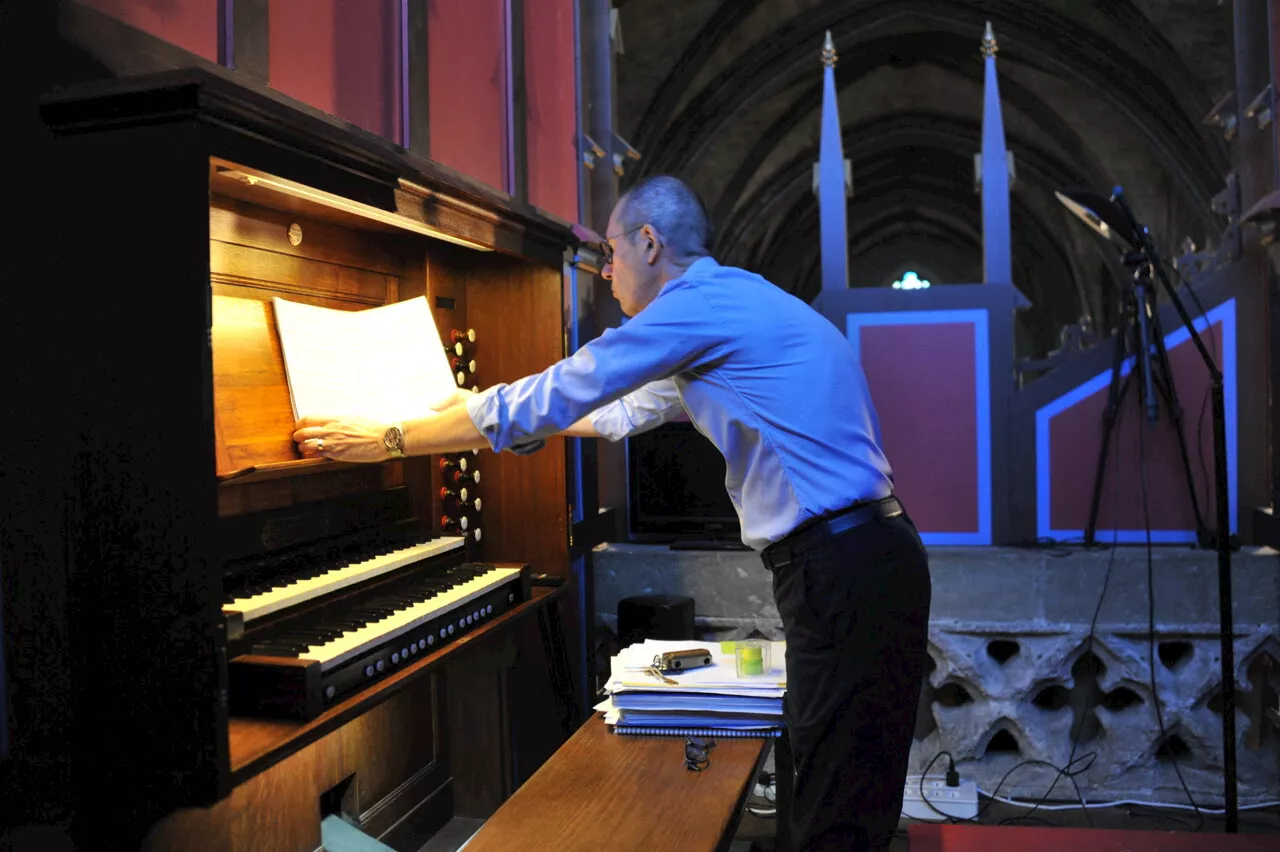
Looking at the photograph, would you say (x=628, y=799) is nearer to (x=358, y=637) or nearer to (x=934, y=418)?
(x=358, y=637)

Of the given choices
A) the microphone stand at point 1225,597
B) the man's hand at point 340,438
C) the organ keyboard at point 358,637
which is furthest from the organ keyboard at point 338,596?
the microphone stand at point 1225,597

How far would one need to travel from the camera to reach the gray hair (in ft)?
7.29

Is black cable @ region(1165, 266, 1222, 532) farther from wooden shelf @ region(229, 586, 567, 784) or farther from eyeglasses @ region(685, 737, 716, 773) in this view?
wooden shelf @ region(229, 586, 567, 784)

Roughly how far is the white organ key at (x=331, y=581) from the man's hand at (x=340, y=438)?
0.90 ft

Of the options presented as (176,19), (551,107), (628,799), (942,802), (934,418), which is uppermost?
(551,107)

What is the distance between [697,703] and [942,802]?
6.46 ft

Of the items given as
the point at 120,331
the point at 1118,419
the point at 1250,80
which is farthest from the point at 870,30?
the point at 120,331

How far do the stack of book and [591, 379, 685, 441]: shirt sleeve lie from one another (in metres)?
0.62

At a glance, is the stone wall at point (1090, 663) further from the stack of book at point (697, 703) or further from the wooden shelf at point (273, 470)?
the wooden shelf at point (273, 470)

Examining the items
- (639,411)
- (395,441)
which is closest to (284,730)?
(395,441)

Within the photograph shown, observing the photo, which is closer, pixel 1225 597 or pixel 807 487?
pixel 807 487

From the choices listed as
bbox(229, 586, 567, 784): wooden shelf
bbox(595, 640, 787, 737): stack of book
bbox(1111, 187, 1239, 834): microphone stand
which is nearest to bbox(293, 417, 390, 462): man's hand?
bbox(229, 586, 567, 784): wooden shelf

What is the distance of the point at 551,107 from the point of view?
463 cm

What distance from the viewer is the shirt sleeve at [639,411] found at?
260 cm
